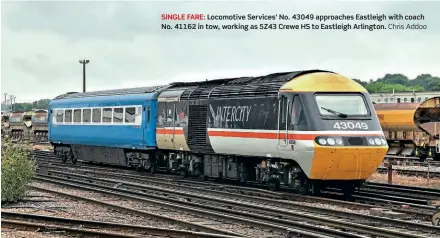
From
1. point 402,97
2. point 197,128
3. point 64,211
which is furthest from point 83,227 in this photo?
point 402,97

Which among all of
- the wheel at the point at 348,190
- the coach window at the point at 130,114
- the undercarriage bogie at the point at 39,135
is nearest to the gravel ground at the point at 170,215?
the wheel at the point at 348,190

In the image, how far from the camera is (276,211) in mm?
15812

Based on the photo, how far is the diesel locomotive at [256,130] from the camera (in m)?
18.1

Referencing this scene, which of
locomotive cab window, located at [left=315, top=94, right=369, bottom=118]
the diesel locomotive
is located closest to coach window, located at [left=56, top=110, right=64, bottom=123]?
the diesel locomotive

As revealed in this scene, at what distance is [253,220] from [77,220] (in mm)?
3567

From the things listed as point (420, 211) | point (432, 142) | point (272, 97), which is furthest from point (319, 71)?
point (432, 142)

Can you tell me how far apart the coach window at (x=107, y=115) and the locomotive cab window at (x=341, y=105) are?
1374 cm

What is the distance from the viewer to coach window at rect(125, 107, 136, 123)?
2844cm

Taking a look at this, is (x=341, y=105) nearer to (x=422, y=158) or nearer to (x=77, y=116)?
(x=77, y=116)

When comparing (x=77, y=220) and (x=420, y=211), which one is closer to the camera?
(x=77, y=220)

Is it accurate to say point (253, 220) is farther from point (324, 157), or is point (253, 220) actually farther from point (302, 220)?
point (324, 157)

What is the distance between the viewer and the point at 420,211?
15711 mm

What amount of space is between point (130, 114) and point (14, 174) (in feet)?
35.0

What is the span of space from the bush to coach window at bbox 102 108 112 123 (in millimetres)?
10565
